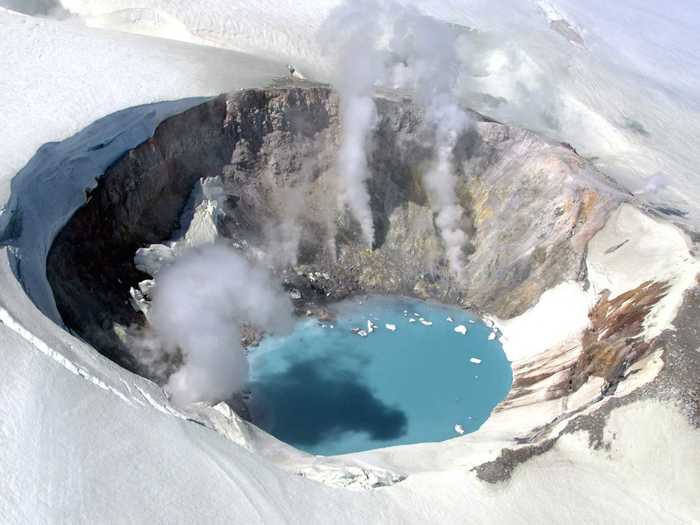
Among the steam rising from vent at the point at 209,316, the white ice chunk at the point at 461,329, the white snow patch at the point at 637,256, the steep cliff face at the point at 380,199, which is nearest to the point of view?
the steam rising from vent at the point at 209,316

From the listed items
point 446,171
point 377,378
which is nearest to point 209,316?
point 377,378

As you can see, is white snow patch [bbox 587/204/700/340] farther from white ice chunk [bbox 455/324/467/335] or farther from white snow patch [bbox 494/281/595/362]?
white ice chunk [bbox 455/324/467/335]

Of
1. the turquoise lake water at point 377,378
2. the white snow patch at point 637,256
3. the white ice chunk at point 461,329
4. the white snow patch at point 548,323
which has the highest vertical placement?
the white snow patch at point 637,256

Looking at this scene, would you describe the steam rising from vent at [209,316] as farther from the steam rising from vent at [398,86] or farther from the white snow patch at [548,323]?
the white snow patch at [548,323]

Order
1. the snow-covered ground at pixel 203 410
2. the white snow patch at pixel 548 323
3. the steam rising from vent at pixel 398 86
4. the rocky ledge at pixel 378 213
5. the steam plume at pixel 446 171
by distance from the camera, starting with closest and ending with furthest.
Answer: the snow-covered ground at pixel 203 410, the rocky ledge at pixel 378 213, the white snow patch at pixel 548 323, the steam rising from vent at pixel 398 86, the steam plume at pixel 446 171

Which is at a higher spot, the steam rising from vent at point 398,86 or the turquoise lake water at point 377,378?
the steam rising from vent at point 398,86

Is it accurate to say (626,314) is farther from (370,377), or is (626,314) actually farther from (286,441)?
(286,441)

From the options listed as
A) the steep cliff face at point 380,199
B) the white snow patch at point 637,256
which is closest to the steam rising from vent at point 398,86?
the steep cliff face at point 380,199
